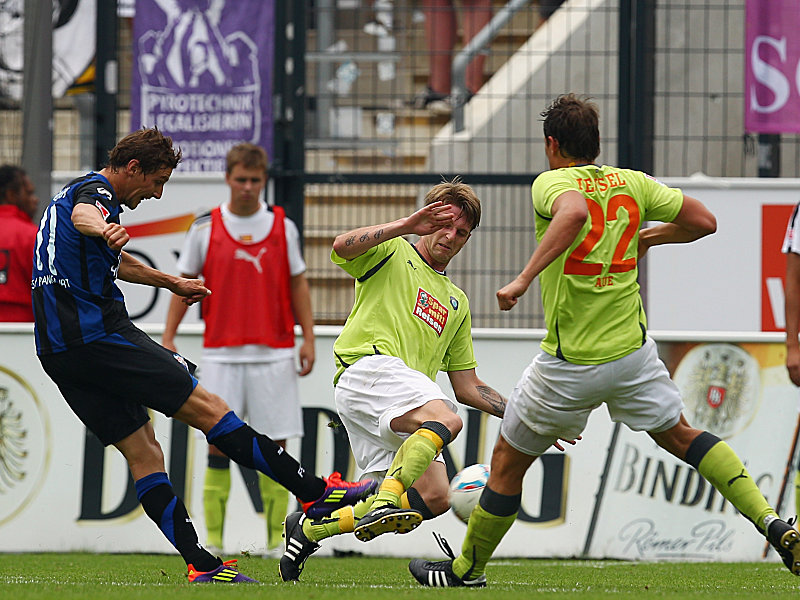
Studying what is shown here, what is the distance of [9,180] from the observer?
29.0 ft

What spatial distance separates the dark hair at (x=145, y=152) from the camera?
18.0 ft

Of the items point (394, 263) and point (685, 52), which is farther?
point (685, 52)

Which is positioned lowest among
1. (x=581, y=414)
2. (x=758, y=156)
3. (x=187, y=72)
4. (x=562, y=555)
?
(x=562, y=555)

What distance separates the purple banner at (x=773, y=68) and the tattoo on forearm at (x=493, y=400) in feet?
16.1

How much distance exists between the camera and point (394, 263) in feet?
19.0

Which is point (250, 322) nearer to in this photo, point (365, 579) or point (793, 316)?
point (365, 579)

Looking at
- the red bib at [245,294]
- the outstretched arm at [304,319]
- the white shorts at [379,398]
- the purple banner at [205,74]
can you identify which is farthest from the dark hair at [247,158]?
the purple banner at [205,74]

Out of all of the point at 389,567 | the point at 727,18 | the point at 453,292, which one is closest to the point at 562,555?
the point at 389,567

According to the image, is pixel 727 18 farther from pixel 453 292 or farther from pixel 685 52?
pixel 453 292

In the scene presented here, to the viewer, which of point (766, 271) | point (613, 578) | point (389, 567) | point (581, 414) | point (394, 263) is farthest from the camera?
point (766, 271)

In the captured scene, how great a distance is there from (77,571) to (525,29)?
22.0 feet

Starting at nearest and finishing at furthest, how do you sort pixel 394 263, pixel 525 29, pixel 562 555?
1. pixel 394 263
2. pixel 562 555
3. pixel 525 29

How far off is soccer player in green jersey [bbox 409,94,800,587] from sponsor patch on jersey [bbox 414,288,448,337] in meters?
0.67

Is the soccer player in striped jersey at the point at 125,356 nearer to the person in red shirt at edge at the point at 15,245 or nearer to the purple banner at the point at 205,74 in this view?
the person in red shirt at edge at the point at 15,245
